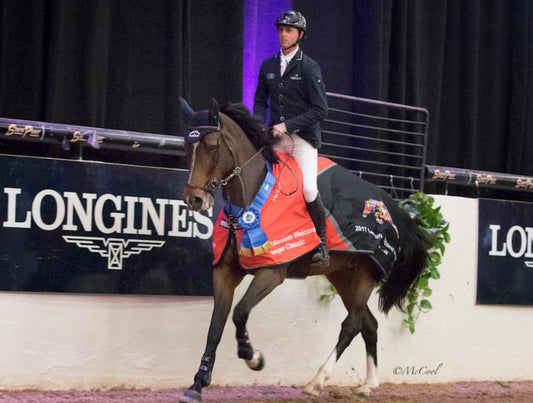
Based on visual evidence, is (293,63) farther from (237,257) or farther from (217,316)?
(217,316)

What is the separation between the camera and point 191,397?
5.35 metres

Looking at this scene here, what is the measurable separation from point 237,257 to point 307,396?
50.4 inches

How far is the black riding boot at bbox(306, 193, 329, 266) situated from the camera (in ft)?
19.4

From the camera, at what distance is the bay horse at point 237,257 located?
5367 millimetres

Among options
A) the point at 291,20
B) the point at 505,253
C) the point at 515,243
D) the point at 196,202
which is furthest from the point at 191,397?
the point at 515,243

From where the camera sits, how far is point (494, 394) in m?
7.31

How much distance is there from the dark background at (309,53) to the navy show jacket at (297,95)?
1380 millimetres

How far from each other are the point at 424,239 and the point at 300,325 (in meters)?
1.17

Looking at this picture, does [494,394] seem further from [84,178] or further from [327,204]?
[84,178]

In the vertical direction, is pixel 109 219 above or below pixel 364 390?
above

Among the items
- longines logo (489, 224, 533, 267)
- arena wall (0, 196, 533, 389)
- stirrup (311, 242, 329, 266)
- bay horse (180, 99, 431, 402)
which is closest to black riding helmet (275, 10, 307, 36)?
bay horse (180, 99, 431, 402)

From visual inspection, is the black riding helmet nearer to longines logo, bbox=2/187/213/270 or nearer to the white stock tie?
the white stock tie

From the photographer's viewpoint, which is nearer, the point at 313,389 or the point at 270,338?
the point at 313,389

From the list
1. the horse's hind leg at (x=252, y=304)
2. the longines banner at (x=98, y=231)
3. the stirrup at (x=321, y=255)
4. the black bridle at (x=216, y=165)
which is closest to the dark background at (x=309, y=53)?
the longines banner at (x=98, y=231)
